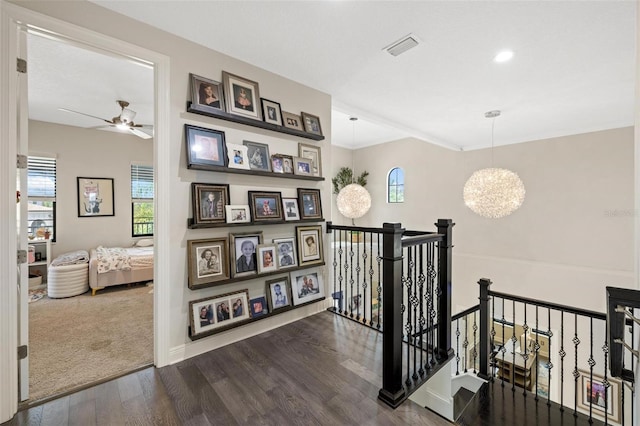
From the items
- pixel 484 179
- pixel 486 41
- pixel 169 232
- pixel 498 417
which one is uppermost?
pixel 486 41

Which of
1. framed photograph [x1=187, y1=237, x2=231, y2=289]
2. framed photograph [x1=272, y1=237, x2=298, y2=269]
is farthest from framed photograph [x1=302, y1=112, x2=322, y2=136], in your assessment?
framed photograph [x1=187, y1=237, x2=231, y2=289]

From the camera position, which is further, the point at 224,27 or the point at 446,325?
the point at 446,325

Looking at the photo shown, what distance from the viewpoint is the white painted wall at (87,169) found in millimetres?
4910

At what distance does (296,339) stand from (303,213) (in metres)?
1.29

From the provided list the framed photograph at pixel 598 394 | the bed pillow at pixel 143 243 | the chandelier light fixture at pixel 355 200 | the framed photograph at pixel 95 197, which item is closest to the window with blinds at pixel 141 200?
the bed pillow at pixel 143 243

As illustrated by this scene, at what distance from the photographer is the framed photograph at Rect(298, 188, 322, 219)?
3104 mm

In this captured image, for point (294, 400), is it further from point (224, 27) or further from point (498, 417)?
point (224, 27)

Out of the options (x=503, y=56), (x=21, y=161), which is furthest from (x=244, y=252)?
(x=503, y=56)

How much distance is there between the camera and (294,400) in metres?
1.81

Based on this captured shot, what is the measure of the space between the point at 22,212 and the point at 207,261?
1197 mm

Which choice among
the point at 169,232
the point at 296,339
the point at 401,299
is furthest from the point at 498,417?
the point at 169,232

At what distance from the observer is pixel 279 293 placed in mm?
2875

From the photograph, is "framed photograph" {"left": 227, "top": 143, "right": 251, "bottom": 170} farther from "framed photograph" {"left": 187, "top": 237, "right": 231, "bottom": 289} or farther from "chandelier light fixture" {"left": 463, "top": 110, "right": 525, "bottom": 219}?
"chandelier light fixture" {"left": 463, "top": 110, "right": 525, "bottom": 219}

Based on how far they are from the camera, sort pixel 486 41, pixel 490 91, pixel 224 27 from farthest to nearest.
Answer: pixel 490 91
pixel 486 41
pixel 224 27
